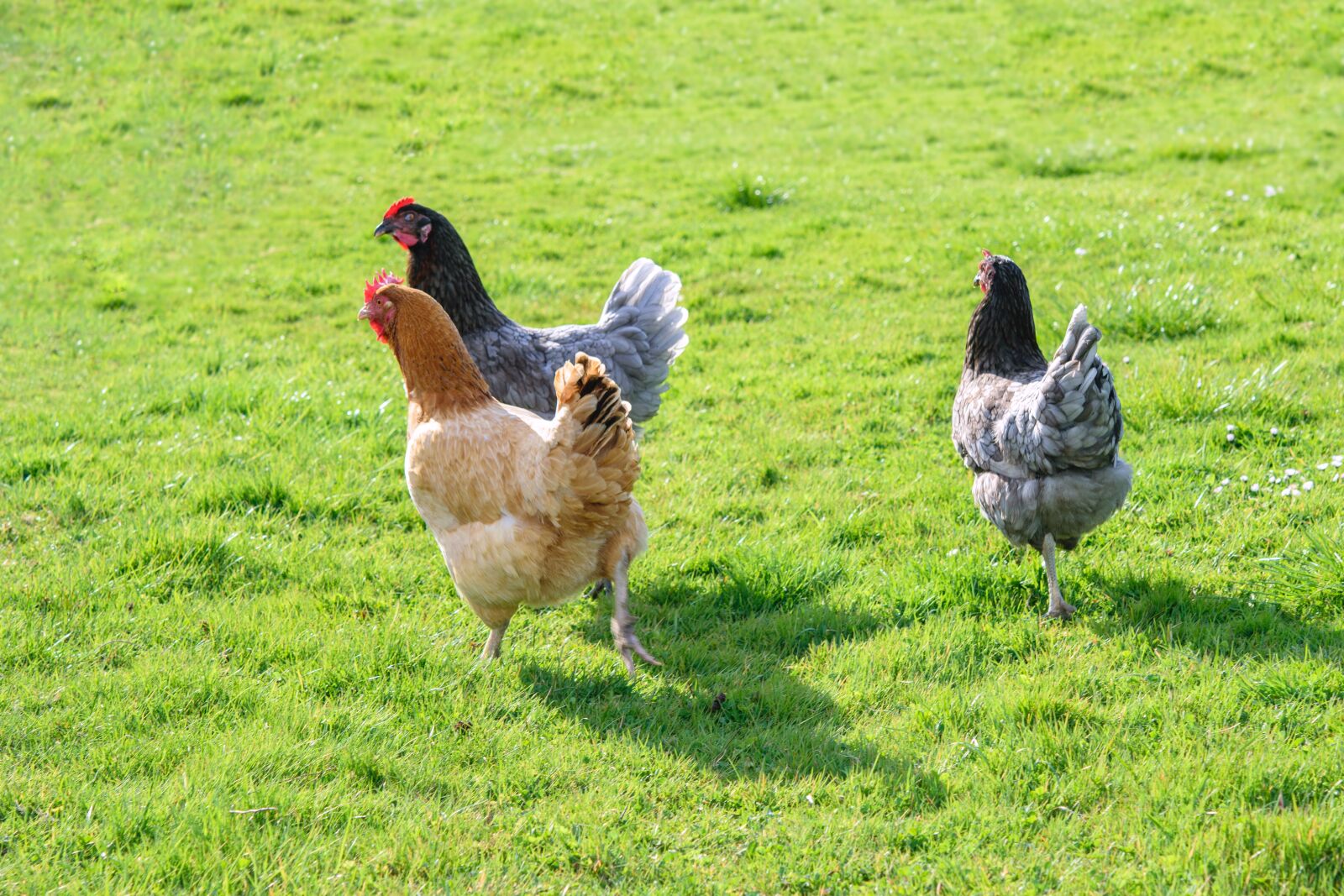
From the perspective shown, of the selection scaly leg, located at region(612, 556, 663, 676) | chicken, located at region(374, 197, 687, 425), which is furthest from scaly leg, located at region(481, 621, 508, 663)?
chicken, located at region(374, 197, 687, 425)

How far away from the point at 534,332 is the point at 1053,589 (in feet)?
10.8

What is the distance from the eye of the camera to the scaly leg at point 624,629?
4.97 metres

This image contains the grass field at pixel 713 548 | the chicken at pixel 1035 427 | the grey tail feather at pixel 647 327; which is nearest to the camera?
the grass field at pixel 713 548

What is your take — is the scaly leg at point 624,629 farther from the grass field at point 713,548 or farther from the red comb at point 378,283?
the red comb at point 378,283

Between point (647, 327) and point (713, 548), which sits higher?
point (647, 327)

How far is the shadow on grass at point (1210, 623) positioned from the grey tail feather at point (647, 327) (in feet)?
9.04

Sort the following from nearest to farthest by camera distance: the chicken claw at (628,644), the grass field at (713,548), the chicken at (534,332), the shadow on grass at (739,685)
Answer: the grass field at (713,548), the shadow on grass at (739,685), the chicken claw at (628,644), the chicken at (534,332)

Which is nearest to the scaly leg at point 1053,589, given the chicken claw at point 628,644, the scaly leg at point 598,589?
the chicken claw at point 628,644

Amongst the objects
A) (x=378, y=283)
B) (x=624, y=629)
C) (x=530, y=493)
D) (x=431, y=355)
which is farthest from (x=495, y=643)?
(x=378, y=283)

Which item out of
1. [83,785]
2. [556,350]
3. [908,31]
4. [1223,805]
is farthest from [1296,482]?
[908,31]

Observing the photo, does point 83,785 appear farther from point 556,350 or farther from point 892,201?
point 892,201

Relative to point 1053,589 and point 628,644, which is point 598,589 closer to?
point 628,644

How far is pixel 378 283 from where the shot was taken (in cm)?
539

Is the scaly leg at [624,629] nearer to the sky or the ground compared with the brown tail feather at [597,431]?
nearer to the ground
